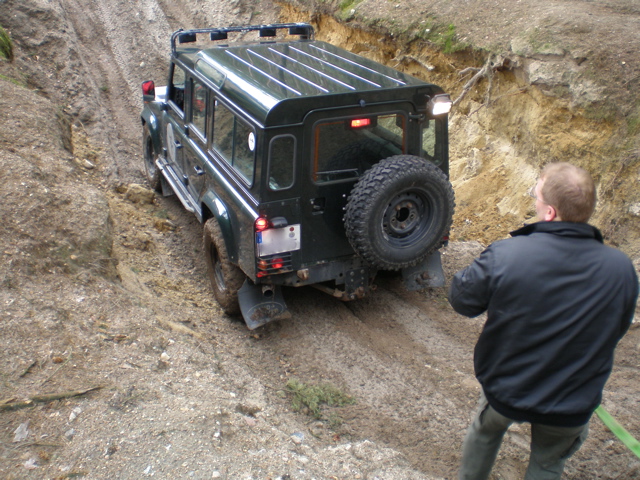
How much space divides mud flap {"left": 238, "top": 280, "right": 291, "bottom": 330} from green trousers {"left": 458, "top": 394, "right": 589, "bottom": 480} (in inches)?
86.5

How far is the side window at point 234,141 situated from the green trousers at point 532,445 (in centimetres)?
244

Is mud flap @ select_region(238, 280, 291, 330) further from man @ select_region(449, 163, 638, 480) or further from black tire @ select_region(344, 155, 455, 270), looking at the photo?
man @ select_region(449, 163, 638, 480)

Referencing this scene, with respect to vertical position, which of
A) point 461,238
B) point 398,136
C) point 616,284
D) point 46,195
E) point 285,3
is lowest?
point 461,238

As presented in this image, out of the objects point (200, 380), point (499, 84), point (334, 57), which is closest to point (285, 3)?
point (499, 84)

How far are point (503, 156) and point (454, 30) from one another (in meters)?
2.01

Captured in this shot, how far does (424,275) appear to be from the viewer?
4941mm

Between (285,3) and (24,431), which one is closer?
(24,431)

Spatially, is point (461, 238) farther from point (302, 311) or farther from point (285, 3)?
point (285, 3)

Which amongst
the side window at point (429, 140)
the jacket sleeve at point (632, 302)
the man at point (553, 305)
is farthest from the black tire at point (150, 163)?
the jacket sleeve at point (632, 302)

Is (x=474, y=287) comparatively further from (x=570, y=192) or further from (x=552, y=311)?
(x=570, y=192)

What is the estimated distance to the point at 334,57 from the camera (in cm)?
515

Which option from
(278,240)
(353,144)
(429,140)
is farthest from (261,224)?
(429,140)

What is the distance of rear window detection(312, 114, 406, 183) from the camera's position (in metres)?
4.17

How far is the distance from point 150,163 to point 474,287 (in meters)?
6.25
